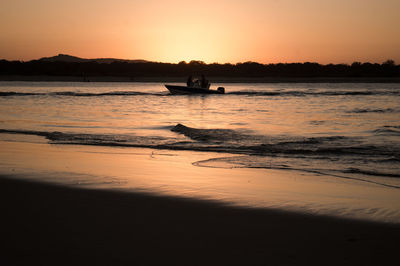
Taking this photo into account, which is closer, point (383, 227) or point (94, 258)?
point (94, 258)

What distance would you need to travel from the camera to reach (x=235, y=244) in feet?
14.6

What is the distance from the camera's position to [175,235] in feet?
15.4

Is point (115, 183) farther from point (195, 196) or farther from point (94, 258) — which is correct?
point (94, 258)

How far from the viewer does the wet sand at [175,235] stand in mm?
4090

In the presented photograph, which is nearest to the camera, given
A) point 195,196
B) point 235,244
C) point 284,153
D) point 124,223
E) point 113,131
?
point 235,244

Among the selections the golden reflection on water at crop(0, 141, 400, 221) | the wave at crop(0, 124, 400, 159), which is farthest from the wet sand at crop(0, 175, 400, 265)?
the wave at crop(0, 124, 400, 159)

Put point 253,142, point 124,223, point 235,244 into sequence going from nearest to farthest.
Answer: point 235,244, point 124,223, point 253,142

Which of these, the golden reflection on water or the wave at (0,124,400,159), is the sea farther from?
the golden reflection on water

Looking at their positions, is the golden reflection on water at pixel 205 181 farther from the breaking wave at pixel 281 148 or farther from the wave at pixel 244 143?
the wave at pixel 244 143

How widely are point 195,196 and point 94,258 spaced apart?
271cm

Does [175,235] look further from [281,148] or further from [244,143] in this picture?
[244,143]

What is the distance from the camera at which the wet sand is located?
409 cm

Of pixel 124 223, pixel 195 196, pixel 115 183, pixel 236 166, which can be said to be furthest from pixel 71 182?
pixel 236 166

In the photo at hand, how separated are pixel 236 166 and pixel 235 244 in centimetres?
522
